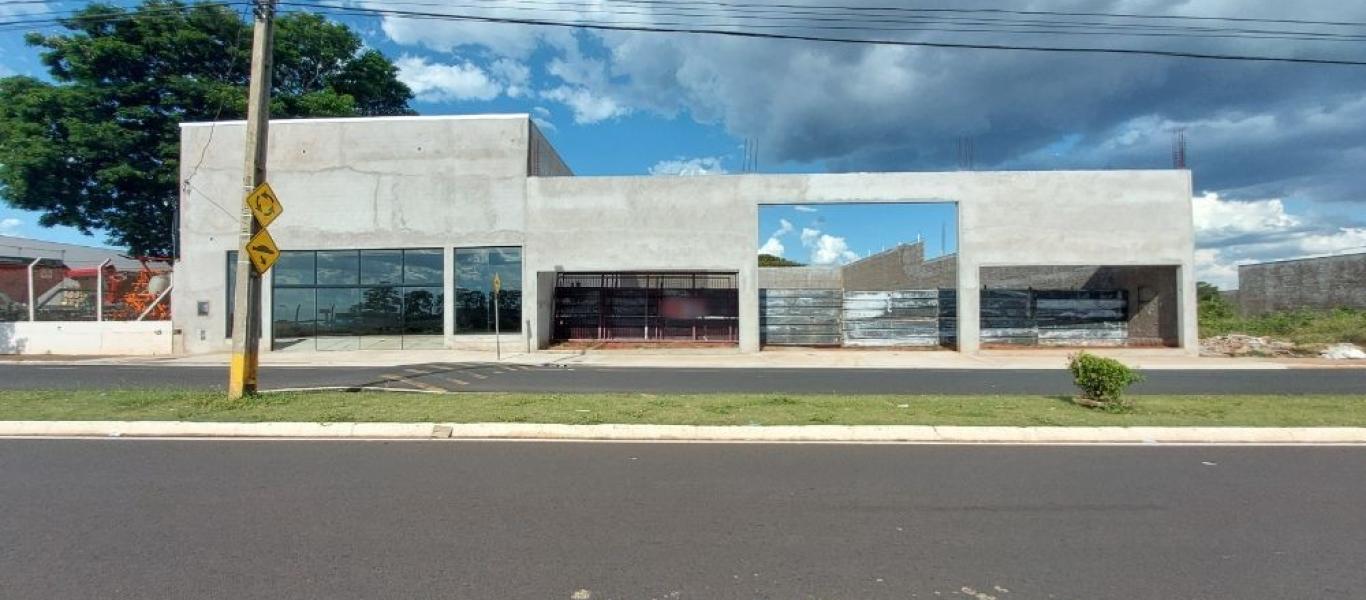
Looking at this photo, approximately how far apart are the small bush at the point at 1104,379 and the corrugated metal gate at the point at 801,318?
16.4 metres

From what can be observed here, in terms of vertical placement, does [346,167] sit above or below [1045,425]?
above

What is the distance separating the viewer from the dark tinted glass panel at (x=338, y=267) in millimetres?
25359

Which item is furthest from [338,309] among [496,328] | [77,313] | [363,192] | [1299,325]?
[1299,325]

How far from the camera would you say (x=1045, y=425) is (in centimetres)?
928

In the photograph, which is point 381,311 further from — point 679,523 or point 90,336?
point 679,523

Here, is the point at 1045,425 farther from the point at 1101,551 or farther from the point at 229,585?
the point at 229,585

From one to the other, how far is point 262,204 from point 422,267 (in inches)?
547

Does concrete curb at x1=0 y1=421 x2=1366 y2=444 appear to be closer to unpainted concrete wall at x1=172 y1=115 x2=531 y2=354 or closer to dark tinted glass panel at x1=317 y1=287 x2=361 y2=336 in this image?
unpainted concrete wall at x1=172 y1=115 x2=531 y2=354

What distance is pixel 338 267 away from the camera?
999 inches

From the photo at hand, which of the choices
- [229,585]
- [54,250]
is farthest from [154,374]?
[54,250]

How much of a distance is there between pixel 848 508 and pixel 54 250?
7564 cm

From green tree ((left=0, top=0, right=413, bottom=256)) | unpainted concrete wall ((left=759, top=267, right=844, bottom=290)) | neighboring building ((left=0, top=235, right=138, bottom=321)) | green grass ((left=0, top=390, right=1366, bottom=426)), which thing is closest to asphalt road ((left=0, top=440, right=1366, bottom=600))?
green grass ((left=0, top=390, right=1366, bottom=426))

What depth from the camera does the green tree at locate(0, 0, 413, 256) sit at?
29516mm

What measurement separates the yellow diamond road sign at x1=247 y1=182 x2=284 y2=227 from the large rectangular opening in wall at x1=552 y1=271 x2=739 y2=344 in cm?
1673
